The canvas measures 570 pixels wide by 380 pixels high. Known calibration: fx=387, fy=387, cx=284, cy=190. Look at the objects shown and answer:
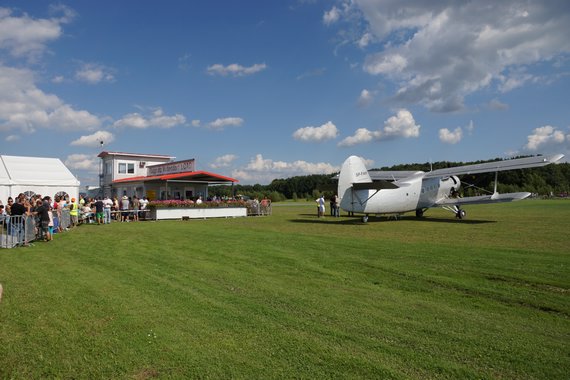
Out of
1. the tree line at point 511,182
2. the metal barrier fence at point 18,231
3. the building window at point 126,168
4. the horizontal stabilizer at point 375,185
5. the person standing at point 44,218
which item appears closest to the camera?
the metal barrier fence at point 18,231

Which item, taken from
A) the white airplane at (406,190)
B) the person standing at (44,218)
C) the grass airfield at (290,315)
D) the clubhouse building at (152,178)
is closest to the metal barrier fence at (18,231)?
the person standing at (44,218)

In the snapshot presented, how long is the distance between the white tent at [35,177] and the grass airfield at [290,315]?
1601 cm

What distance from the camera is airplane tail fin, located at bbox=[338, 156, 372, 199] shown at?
829 inches

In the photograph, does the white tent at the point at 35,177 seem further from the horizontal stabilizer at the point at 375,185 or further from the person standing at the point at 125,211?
the horizontal stabilizer at the point at 375,185

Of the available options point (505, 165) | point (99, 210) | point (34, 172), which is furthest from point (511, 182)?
point (34, 172)

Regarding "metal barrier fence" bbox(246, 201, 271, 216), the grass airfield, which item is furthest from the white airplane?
"metal barrier fence" bbox(246, 201, 271, 216)

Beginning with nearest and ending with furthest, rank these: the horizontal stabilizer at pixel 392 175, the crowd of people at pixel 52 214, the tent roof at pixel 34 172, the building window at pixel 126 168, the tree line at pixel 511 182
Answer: the crowd of people at pixel 52 214 → the tent roof at pixel 34 172 → the horizontal stabilizer at pixel 392 175 → the building window at pixel 126 168 → the tree line at pixel 511 182

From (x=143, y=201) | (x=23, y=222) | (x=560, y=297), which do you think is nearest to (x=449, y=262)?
(x=560, y=297)

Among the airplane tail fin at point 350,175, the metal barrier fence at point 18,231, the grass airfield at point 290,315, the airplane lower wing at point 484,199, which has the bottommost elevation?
the grass airfield at point 290,315

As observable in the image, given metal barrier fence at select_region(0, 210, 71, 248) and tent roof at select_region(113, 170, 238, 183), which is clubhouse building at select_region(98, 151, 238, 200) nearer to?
tent roof at select_region(113, 170, 238, 183)

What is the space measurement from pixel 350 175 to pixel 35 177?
2009 centimetres

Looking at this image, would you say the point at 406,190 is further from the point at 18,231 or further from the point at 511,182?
the point at 511,182

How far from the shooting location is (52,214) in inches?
643

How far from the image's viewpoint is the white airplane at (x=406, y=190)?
20.8 m
